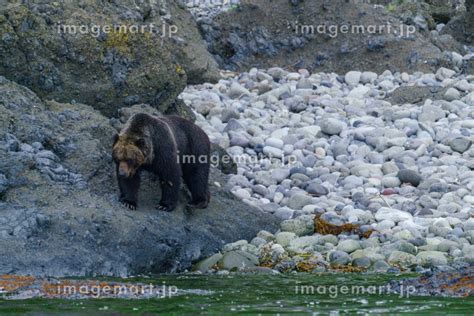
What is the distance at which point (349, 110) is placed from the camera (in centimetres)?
2141

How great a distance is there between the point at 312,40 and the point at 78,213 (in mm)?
12966

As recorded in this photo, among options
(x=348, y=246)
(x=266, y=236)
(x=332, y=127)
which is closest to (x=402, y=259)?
(x=348, y=246)

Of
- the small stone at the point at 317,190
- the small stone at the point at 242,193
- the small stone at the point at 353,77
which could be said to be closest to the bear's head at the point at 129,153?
the small stone at the point at 242,193

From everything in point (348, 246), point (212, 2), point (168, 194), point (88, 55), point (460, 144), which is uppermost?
point (212, 2)

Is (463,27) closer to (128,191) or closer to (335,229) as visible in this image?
(335,229)

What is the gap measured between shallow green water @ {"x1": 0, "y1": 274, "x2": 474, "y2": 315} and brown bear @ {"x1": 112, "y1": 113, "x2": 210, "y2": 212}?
5.07 feet

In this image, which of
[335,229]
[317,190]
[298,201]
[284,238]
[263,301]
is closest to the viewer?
[263,301]

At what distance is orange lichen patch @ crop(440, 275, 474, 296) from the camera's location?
459 inches

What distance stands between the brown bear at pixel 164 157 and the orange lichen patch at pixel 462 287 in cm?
434

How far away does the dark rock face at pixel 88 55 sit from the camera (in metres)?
16.3

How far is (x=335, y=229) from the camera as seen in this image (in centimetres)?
1559

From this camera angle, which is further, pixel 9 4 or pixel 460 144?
pixel 460 144

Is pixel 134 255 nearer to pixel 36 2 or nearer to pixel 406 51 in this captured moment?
pixel 36 2

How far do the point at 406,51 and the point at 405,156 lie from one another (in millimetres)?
7039
